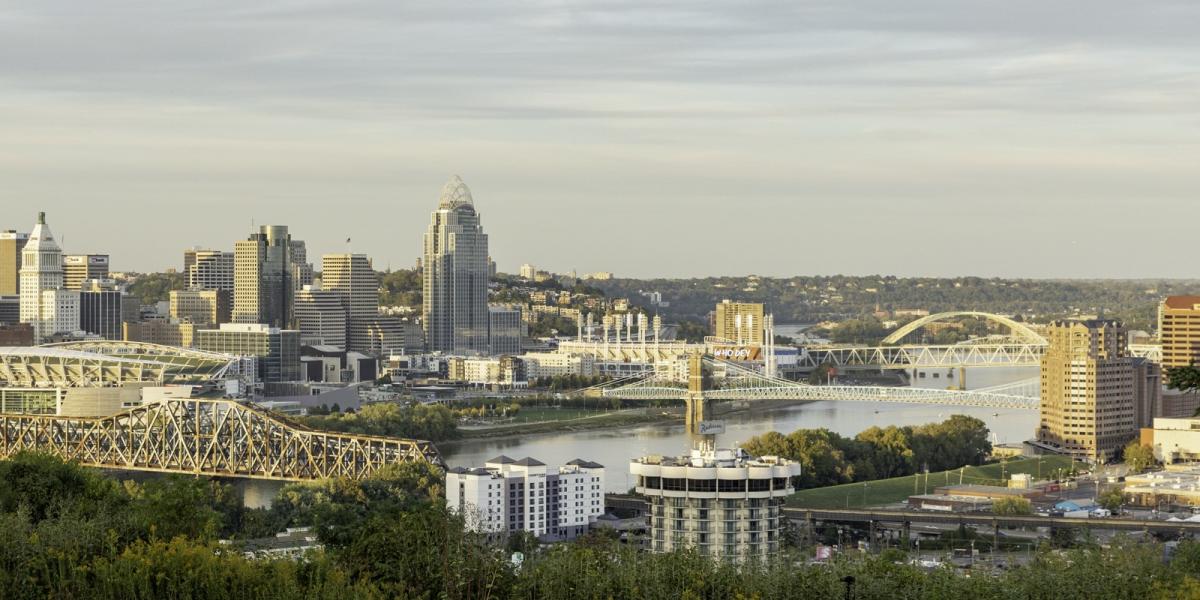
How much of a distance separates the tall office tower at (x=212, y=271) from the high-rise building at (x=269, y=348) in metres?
28.0

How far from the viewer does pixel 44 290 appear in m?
93.0

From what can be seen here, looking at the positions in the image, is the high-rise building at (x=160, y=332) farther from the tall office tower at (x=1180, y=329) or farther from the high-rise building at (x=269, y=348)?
the tall office tower at (x=1180, y=329)

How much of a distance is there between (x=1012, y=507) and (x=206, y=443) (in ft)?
54.0

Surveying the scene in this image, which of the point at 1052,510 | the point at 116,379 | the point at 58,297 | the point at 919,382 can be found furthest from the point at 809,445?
the point at 58,297

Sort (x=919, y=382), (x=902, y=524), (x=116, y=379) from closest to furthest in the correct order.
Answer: (x=902, y=524) < (x=116, y=379) < (x=919, y=382)

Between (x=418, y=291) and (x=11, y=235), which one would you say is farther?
(x=418, y=291)

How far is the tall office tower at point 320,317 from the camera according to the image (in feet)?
307

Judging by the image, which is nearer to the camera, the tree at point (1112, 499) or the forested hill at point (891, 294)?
the tree at point (1112, 499)

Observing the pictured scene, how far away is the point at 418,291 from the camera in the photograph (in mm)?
116750

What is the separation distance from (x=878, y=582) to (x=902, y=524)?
17.6 metres

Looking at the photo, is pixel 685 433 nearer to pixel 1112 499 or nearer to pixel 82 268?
pixel 1112 499

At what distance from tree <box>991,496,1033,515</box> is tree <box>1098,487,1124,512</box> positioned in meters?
1.37

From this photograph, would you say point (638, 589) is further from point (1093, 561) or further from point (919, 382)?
point (919, 382)

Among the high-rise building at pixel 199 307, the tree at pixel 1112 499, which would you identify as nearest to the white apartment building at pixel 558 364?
the high-rise building at pixel 199 307
